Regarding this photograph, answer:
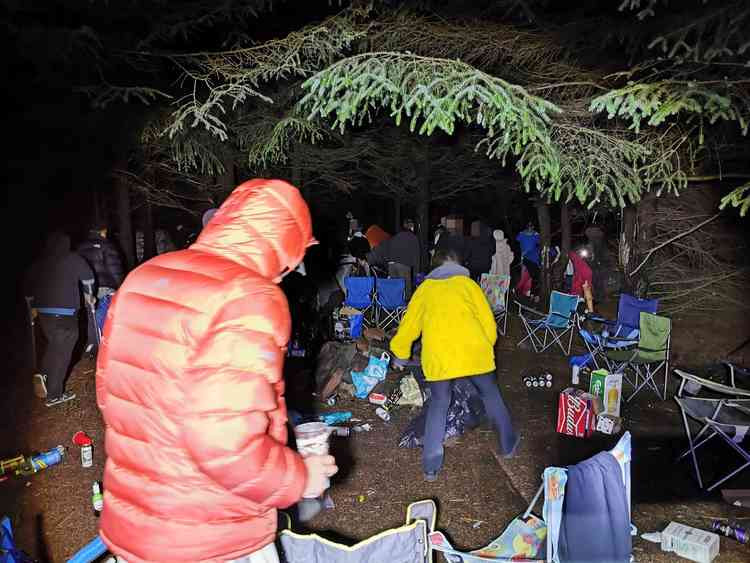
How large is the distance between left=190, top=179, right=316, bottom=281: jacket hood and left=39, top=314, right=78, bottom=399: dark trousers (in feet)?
17.7

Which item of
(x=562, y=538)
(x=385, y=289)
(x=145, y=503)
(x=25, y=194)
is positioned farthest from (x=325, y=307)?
(x=25, y=194)

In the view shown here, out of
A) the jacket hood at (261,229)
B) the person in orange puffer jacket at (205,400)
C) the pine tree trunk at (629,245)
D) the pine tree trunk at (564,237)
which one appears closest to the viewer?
the person in orange puffer jacket at (205,400)

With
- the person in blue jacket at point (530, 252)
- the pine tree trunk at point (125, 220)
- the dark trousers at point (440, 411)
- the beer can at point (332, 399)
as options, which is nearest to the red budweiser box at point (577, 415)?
the dark trousers at point (440, 411)

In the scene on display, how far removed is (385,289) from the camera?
878cm

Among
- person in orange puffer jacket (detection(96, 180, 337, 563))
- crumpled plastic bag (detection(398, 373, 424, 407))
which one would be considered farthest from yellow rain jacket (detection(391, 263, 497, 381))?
person in orange puffer jacket (detection(96, 180, 337, 563))

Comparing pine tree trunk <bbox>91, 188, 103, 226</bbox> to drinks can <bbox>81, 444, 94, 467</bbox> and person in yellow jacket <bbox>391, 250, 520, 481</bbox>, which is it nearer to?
drinks can <bbox>81, 444, 94, 467</bbox>

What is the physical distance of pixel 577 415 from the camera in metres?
5.28

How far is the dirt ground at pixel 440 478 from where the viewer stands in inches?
153

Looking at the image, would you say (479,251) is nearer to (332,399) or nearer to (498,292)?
(498,292)

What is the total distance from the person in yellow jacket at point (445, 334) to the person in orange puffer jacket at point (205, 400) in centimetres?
267

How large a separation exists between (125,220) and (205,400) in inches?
380

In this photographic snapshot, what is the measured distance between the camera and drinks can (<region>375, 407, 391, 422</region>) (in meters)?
5.82

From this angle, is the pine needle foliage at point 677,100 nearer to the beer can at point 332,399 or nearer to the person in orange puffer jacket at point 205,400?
the person in orange puffer jacket at point 205,400

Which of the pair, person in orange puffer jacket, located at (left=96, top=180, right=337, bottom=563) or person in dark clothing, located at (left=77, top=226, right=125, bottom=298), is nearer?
person in orange puffer jacket, located at (left=96, top=180, right=337, bottom=563)
